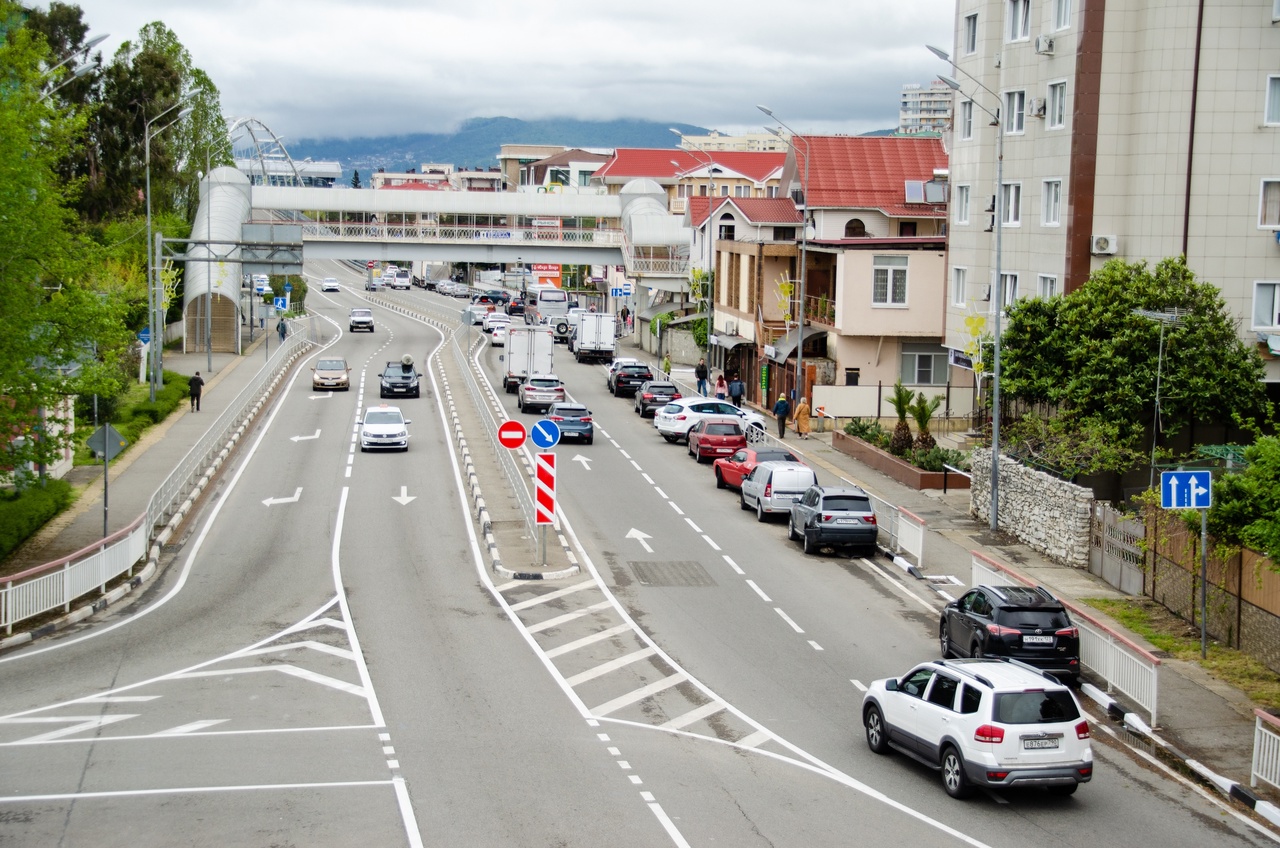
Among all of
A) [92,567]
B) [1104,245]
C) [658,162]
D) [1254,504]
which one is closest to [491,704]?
[92,567]

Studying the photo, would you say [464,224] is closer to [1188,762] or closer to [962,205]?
[962,205]

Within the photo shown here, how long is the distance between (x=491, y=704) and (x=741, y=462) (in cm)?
2043

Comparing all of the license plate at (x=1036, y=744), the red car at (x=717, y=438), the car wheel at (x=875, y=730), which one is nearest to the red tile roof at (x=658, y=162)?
the red car at (x=717, y=438)

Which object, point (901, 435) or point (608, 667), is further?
point (901, 435)

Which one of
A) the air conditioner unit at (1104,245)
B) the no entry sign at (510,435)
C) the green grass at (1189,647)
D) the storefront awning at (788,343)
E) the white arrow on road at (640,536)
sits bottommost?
the white arrow on road at (640,536)

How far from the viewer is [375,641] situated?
23.8m

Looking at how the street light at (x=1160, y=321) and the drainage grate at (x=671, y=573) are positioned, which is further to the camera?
the street light at (x=1160, y=321)

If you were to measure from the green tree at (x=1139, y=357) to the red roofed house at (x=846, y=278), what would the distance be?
14726mm

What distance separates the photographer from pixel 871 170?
64.9 meters

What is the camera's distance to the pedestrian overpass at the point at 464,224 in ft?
271

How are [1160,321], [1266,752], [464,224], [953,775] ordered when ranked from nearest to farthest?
[953,775], [1266,752], [1160,321], [464,224]

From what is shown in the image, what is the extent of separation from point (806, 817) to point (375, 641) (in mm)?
10611

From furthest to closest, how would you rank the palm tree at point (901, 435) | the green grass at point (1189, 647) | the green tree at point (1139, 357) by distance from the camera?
the palm tree at point (901, 435) → the green tree at point (1139, 357) → the green grass at point (1189, 647)

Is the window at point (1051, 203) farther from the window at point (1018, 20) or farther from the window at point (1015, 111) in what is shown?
the window at point (1018, 20)
